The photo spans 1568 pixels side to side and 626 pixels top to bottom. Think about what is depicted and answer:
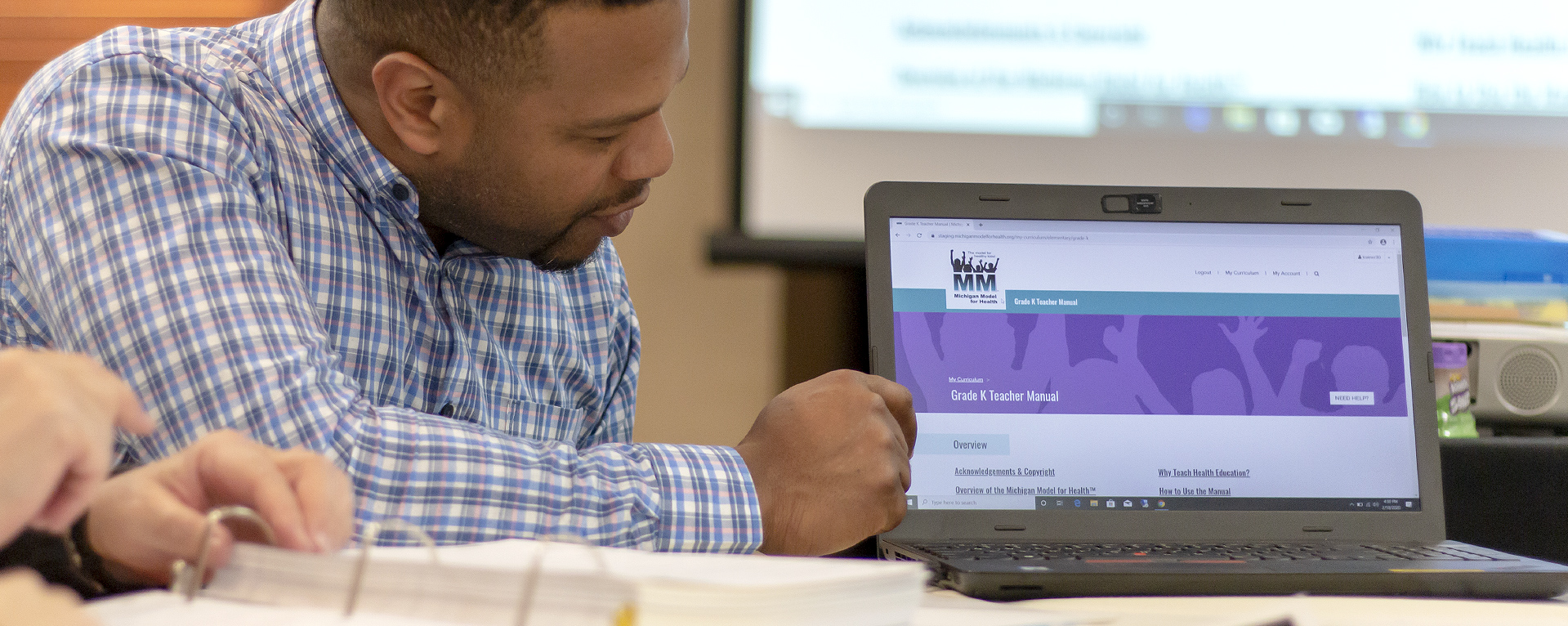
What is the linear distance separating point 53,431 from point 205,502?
12cm

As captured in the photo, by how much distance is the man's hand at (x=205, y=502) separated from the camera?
437mm

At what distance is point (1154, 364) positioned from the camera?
872mm

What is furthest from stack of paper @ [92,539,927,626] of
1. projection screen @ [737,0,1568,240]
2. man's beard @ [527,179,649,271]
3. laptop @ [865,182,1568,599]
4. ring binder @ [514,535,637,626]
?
projection screen @ [737,0,1568,240]

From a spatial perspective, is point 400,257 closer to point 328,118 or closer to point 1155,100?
point 328,118

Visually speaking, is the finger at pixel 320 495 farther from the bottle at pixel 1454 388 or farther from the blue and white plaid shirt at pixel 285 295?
the bottle at pixel 1454 388

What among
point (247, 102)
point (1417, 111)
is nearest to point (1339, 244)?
point (247, 102)

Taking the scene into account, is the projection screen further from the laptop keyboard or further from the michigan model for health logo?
the laptop keyboard

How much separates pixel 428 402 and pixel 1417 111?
164 centimetres

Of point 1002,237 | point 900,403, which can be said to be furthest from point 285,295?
point 1002,237

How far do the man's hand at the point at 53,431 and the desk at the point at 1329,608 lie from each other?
0.36 metres

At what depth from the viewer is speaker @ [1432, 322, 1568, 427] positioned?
1083 millimetres

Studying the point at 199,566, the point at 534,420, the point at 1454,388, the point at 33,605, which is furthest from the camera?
the point at 1454,388

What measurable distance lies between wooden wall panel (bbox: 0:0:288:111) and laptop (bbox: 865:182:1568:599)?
1483 millimetres

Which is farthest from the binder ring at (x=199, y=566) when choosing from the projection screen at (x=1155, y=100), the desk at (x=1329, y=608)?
the projection screen at (x=1155, y=100)
